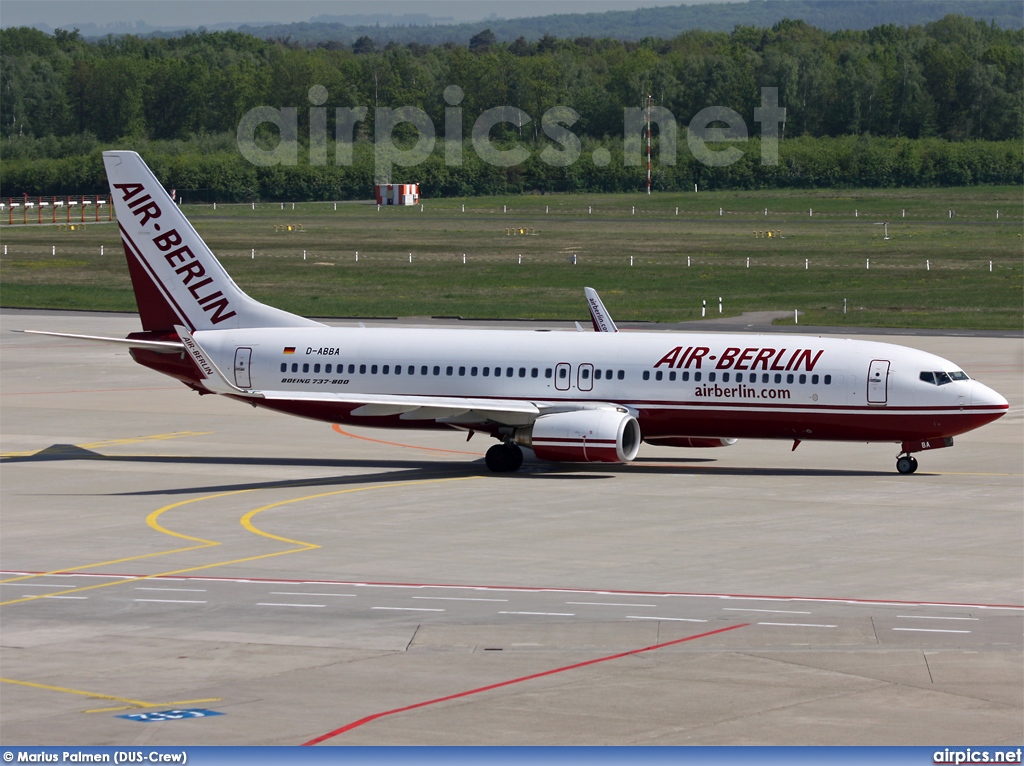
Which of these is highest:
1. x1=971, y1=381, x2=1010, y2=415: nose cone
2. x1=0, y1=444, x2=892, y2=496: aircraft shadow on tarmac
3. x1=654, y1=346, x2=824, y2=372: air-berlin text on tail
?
x1=654, y1=346, x2=824, y2=372: air-berlin text on tail

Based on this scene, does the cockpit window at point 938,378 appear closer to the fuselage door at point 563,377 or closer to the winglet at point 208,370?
the fuselage door at point 563,377

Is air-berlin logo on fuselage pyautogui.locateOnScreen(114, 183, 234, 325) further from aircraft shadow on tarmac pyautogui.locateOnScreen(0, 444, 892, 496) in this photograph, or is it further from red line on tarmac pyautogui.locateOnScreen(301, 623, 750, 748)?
red line on tarmac pyautogui.locateOnScreen(301, 623, 750, 748)

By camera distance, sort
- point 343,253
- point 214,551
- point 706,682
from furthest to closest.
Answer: point 343,253, point 214,551, point 706,682

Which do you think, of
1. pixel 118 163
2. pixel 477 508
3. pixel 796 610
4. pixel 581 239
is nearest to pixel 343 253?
pixel 581 239

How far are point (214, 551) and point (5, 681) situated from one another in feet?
39.9

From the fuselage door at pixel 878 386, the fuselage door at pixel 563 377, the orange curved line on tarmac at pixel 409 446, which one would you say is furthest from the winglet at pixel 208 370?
the fuselage door at pixel 878 386

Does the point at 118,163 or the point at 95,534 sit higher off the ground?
the point at 118,163

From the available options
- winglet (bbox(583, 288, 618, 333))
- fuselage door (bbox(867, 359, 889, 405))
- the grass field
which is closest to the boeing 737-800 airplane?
fuselage door (bbox(867, 359, 889, 405))

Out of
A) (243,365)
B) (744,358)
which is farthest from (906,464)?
(243,365)

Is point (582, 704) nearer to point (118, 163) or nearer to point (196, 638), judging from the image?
point (196, 638)

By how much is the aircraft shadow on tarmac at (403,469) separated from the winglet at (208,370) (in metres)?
2.93

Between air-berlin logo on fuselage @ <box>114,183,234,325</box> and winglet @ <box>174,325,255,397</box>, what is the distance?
7082mm

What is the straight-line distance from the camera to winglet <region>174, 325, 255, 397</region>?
46.6m

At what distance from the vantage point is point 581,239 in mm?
158625
